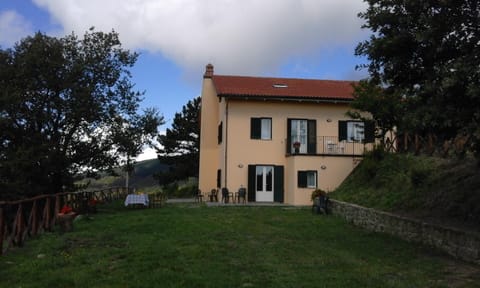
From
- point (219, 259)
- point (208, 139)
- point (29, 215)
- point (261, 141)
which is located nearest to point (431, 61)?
point (219, 259)

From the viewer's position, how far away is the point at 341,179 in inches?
883

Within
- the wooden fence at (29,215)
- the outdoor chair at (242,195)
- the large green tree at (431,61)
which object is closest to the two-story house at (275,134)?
the outdoor chair at (242,195)

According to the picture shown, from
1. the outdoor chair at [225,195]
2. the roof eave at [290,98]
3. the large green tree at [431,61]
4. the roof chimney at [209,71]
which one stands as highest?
the roof chimney at [209,71]

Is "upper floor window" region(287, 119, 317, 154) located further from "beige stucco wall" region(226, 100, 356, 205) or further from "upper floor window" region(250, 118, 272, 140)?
"upper floor window" region(250, 118, 272, 140)

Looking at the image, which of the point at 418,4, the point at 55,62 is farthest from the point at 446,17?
the point at 55,62

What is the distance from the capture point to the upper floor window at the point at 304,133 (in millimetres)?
23861

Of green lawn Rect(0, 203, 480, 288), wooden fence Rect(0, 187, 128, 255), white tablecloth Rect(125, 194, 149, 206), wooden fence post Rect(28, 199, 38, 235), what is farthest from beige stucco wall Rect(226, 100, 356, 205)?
wooden fence post Rect(28, 199, 38, 235)

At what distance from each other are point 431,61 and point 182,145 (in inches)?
1561

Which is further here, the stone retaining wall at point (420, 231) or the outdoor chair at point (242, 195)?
the outdoor chair at point (242, 195)

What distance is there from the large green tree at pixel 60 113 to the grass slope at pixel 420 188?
377 inches

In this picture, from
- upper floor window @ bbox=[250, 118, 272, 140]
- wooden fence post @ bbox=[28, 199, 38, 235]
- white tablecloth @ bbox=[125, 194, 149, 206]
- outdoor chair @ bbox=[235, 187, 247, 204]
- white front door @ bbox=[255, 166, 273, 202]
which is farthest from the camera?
upper floor window @ bbox=[250, 118, 272, 140]

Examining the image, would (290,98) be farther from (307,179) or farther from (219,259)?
(219,259)

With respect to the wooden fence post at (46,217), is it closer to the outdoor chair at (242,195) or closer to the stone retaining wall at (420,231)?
the stone retaining wall at (420,231)

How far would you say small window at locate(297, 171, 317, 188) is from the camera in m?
22.3
